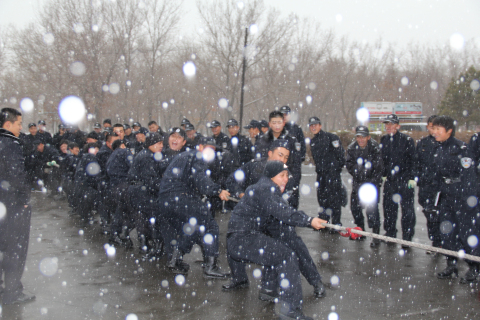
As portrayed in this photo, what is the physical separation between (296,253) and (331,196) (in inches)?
133

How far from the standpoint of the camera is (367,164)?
707 cm

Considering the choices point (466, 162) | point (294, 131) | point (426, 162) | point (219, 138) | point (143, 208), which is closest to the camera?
point (466, 162)

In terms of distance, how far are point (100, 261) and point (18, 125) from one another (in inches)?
94.8

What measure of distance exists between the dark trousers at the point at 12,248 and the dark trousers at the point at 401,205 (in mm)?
5297

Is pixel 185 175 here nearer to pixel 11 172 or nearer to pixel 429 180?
pixel 11 172

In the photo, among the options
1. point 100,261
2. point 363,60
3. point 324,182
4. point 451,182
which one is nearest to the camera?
point 451,182

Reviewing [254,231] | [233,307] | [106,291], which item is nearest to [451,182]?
[254,231]

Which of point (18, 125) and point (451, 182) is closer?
point (18, 125)

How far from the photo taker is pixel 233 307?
14.5 ft

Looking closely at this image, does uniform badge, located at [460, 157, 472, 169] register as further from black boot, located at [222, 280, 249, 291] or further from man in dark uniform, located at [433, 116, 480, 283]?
black boot, located at [222, 280, 249, 291]

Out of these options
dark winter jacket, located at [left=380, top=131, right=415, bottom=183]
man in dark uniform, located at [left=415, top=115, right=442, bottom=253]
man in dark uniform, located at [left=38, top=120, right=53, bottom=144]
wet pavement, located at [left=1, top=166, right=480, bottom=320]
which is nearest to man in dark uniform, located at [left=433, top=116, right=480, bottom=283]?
man in dark uniform, located at [left=415, top=115, right=442, bottom=253]

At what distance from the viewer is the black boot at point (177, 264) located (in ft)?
18.3

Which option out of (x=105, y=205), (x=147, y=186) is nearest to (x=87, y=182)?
(x=105, y=205)

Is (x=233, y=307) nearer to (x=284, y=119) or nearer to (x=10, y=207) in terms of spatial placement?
(x=10, y=207)
